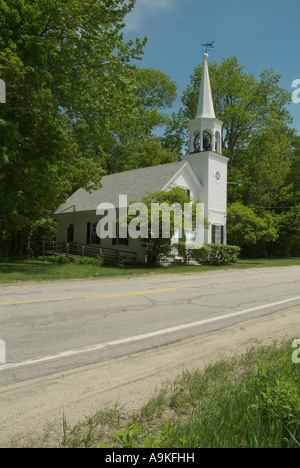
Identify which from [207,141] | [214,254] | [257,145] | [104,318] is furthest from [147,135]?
[104,318]

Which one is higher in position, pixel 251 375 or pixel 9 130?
pixel 9 130

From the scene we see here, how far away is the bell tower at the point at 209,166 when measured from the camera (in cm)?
2756

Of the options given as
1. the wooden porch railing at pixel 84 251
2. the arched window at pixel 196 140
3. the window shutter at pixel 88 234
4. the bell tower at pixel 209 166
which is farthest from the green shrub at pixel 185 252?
the arched window at pixel 196 140

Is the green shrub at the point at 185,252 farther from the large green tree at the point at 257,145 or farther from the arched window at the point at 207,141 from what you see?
the large green tree at the point at 257,145

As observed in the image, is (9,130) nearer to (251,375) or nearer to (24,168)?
(24,168)

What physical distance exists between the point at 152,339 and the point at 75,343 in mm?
1264

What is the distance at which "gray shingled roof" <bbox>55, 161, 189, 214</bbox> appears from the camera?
25608mm

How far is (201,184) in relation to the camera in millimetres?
27719

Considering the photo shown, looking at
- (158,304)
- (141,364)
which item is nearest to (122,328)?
(141,364)

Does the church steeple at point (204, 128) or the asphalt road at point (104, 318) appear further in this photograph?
the church steeple at point (204, 128)

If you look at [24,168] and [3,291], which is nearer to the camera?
[3,291]

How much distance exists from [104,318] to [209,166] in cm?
2216

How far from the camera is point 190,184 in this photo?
27.1 meters

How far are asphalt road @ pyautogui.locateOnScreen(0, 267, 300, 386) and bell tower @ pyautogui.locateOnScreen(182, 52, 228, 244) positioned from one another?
15.7m
